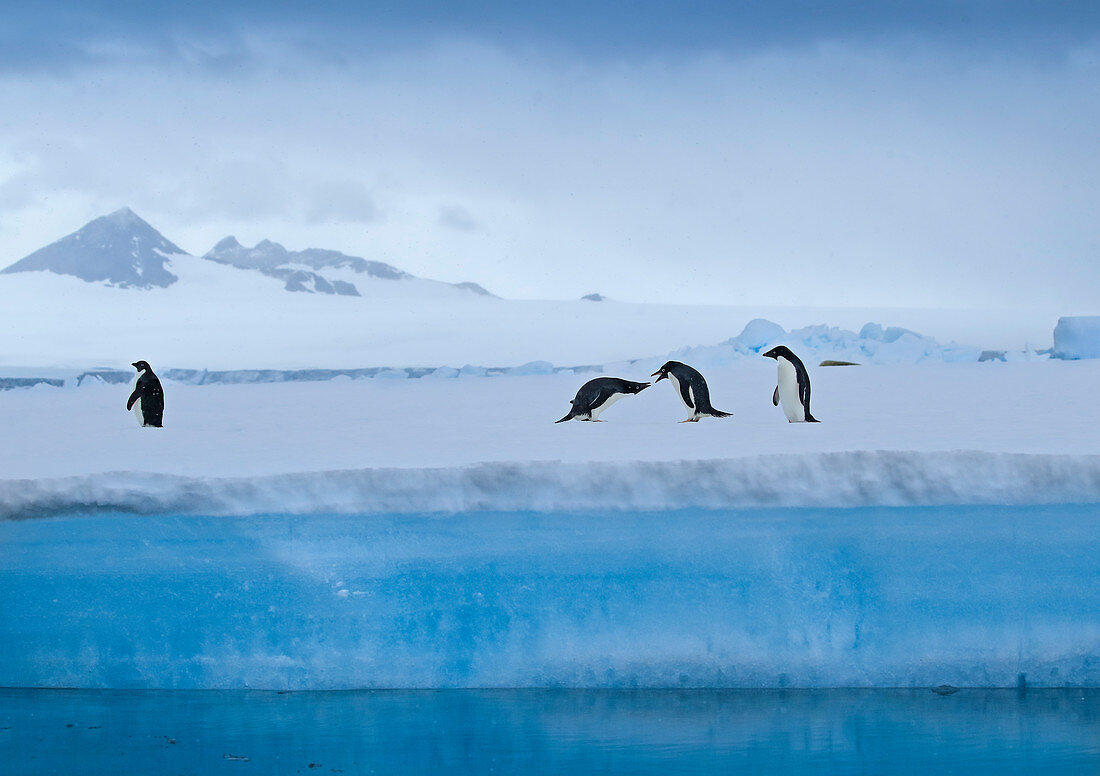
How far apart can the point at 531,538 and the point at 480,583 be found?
0.28 metres

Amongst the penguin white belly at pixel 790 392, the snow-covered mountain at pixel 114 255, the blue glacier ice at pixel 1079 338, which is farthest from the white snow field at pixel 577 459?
the snow-covered mountain at pixel 114 255

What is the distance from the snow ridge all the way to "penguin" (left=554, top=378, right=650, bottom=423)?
2.00 metres

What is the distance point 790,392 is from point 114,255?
16889 millimetres

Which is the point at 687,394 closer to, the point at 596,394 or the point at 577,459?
the point at 596,394

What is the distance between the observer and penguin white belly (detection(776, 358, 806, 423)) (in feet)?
19.9

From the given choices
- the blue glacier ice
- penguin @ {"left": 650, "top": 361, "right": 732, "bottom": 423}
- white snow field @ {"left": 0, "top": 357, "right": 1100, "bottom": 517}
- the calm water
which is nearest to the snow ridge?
white snow field @ {"left": 0, "top": 357, "right": 1100, "bottom": 517}

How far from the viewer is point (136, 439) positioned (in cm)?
580

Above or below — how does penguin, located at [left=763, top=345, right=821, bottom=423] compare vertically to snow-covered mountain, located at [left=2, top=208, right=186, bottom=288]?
below

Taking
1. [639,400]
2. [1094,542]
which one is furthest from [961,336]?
[1094,542]

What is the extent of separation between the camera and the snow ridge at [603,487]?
4.14 metres

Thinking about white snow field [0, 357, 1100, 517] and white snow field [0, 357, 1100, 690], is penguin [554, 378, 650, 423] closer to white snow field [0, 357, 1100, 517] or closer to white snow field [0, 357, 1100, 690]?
white snow field [0, 357, 1100, 517]

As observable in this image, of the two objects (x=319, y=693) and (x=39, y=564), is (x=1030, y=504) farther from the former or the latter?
(x=39, y=564)

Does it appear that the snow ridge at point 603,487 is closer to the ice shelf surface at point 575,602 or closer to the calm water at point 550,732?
the ice shelf surface at point 575,602

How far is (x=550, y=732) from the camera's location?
3.78m
